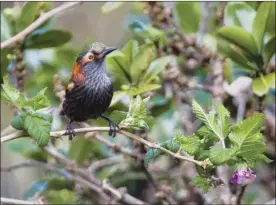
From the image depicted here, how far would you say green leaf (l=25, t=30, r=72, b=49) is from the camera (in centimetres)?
113

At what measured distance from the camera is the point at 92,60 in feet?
2.51

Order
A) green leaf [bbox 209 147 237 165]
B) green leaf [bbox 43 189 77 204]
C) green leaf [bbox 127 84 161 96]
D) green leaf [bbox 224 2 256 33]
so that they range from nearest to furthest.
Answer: green leaf [bbox 209 147 237 165]
green leaf [bbox 127 84 161 96]
green leaf [bbox 224 2 256 33]
green leaf [bbox 43 189 77 204]

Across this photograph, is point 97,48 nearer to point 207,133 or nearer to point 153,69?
point 207,133

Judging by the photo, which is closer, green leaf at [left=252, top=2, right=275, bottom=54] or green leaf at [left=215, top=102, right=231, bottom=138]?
green leaf at [left=215, top=102, right=231, bottom=138]

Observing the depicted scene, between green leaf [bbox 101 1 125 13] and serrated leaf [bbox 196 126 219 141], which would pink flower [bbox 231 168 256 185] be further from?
green leaf [bbox 101 1 125 13]

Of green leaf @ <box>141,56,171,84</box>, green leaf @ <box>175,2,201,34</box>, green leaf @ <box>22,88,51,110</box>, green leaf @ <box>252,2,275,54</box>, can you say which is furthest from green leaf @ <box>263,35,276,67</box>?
green leaf @ <box>22,88,51,110</box>

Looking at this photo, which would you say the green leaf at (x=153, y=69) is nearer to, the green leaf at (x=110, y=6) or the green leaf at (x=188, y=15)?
the green leaf at (x=110, y=6)

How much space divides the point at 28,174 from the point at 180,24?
117 centimetres

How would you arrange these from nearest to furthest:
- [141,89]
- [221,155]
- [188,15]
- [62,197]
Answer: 1. [221,155]
2. [141,89]
3. [62,197]
4. [188,15]

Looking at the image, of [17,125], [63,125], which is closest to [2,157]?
[63,125]

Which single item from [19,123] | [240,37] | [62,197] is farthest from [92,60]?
[62,197]

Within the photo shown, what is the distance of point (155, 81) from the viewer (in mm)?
1133

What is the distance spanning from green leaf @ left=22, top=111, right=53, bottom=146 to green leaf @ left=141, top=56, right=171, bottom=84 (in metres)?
0.29

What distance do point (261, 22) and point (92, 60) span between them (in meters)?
0.39
